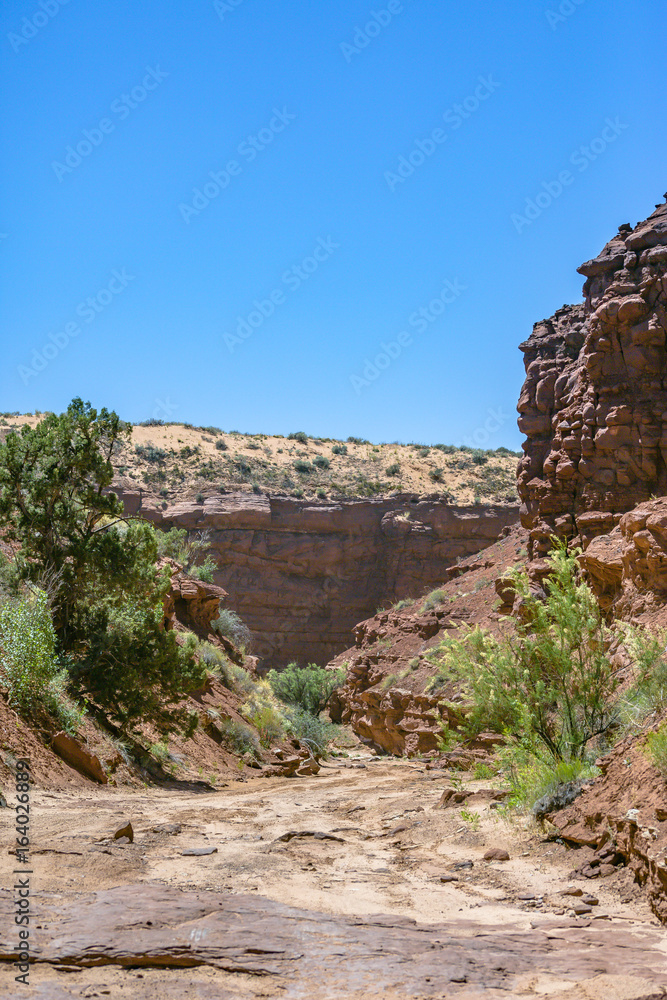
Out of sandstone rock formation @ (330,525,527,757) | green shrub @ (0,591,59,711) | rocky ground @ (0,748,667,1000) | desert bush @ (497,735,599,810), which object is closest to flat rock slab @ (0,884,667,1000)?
rocky ground @ (0,748,667,1000)

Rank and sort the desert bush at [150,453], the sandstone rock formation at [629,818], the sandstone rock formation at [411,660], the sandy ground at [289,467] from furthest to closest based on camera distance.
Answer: the desert bush at [150,453], the sandy ground at [289,467], the sandstone rock formation at [411,660], the sandstone rock formation at [629,818]

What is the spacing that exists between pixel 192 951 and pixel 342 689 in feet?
89.1

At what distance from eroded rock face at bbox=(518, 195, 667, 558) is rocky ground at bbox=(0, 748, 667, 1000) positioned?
12349 mm

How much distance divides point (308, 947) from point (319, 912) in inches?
33.2

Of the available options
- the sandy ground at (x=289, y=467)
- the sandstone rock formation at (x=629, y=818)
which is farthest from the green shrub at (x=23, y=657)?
the sandy ground at (x=289, y=467)

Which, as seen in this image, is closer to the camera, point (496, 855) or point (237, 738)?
point (496, 855)

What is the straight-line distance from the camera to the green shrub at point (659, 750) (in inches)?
234

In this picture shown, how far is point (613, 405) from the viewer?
19.6m

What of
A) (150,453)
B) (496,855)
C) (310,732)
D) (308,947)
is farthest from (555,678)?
(150,453)

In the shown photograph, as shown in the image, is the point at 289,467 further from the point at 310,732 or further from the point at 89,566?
the point at 89,566

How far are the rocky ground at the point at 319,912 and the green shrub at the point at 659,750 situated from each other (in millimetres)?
862

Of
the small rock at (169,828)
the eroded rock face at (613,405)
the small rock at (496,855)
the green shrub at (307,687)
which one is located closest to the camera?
the small rock at (496,855)

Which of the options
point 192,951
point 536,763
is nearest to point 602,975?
point 192,951

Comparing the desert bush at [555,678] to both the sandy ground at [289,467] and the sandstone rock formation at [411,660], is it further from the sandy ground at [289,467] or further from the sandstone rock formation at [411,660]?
the sandy ground at [289,467]
